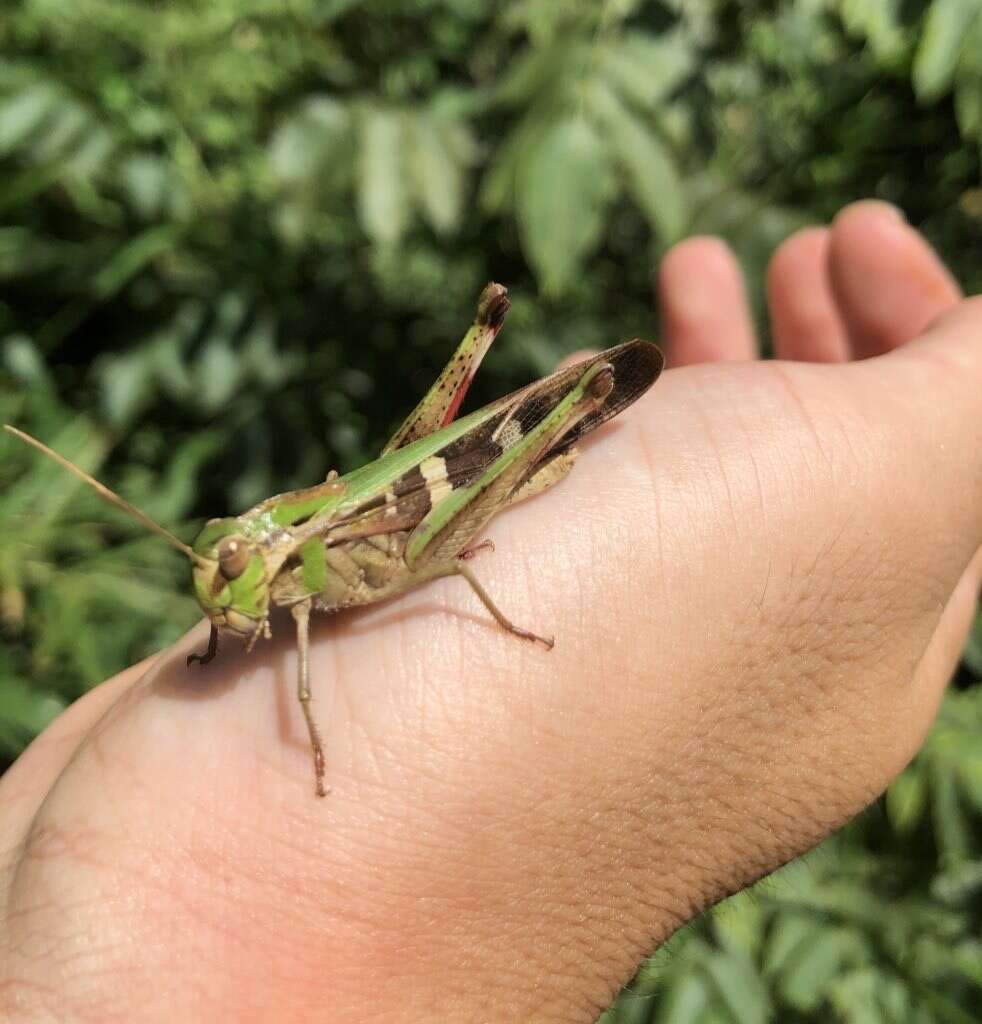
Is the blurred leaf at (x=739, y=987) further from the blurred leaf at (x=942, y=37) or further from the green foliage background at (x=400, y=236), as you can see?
the blurred leaf at (x=942, y=37)

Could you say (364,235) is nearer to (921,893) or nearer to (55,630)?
(55,630)

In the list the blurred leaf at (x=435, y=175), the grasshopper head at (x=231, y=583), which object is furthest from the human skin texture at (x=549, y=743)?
the blurred leaf at (x=435, y=175)

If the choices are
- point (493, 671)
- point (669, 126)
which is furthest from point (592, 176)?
point (493, 671)

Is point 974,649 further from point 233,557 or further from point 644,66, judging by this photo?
point 233,557

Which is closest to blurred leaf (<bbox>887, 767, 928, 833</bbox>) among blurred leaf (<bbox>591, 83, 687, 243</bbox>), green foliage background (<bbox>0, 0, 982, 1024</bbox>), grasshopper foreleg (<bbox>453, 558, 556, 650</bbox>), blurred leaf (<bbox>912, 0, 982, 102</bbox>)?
green foliage background (<bbox>0, 0, 982, 1024</bbox>)

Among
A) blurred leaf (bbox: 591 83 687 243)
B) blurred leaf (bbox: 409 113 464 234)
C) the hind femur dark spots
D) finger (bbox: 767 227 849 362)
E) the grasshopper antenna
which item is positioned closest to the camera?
the grasshopper antenna

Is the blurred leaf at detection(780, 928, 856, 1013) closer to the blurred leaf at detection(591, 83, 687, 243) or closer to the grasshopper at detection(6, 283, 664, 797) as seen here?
the grasshopper at detection(6, 283, 664, 797)
